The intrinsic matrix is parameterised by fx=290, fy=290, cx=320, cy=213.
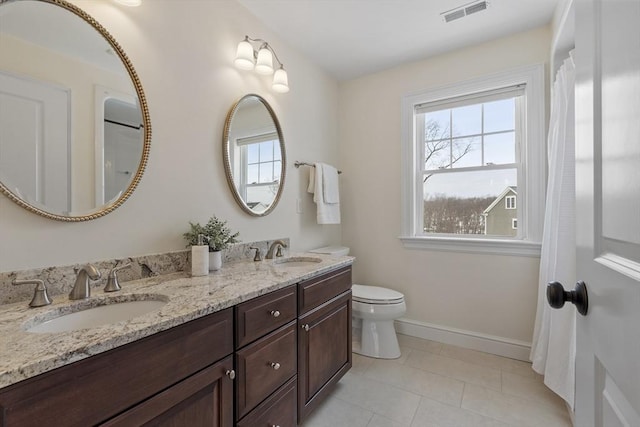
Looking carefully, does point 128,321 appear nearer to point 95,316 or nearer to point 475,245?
point 95,316

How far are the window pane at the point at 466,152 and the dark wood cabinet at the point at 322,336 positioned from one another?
4.76 ft

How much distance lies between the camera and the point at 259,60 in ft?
6.04

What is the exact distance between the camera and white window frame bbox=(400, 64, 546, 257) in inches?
83.5

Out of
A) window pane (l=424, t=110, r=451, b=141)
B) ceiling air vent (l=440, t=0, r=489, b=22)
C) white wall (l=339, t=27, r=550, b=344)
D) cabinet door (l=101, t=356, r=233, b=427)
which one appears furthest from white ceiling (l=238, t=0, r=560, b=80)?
cabinet door (l=101, t=356, r=233, b=427)

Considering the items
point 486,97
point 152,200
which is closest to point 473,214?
point 486,97

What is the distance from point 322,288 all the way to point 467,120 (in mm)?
1950

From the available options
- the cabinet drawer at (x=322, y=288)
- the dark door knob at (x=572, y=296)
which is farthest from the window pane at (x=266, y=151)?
the dark door knob at (x=572, y=296)

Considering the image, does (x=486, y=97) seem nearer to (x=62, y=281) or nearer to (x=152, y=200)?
(x=152, y=200)

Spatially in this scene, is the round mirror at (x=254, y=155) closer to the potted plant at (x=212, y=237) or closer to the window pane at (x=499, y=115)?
the potted plant at (x=212, y=237)

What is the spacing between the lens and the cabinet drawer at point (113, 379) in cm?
60

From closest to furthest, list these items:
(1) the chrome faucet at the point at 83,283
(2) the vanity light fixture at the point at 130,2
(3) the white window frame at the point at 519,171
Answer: (1) the chrome faucet at the point at 83,283
(2) the vanity light fixture at the point at 130,2
(3) the white window frame at the point at 519,171

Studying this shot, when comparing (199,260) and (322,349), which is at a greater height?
(199,260)

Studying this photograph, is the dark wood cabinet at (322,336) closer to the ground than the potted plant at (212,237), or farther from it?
closer to the ground

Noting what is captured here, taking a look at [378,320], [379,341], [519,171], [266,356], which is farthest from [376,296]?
[519,171]
